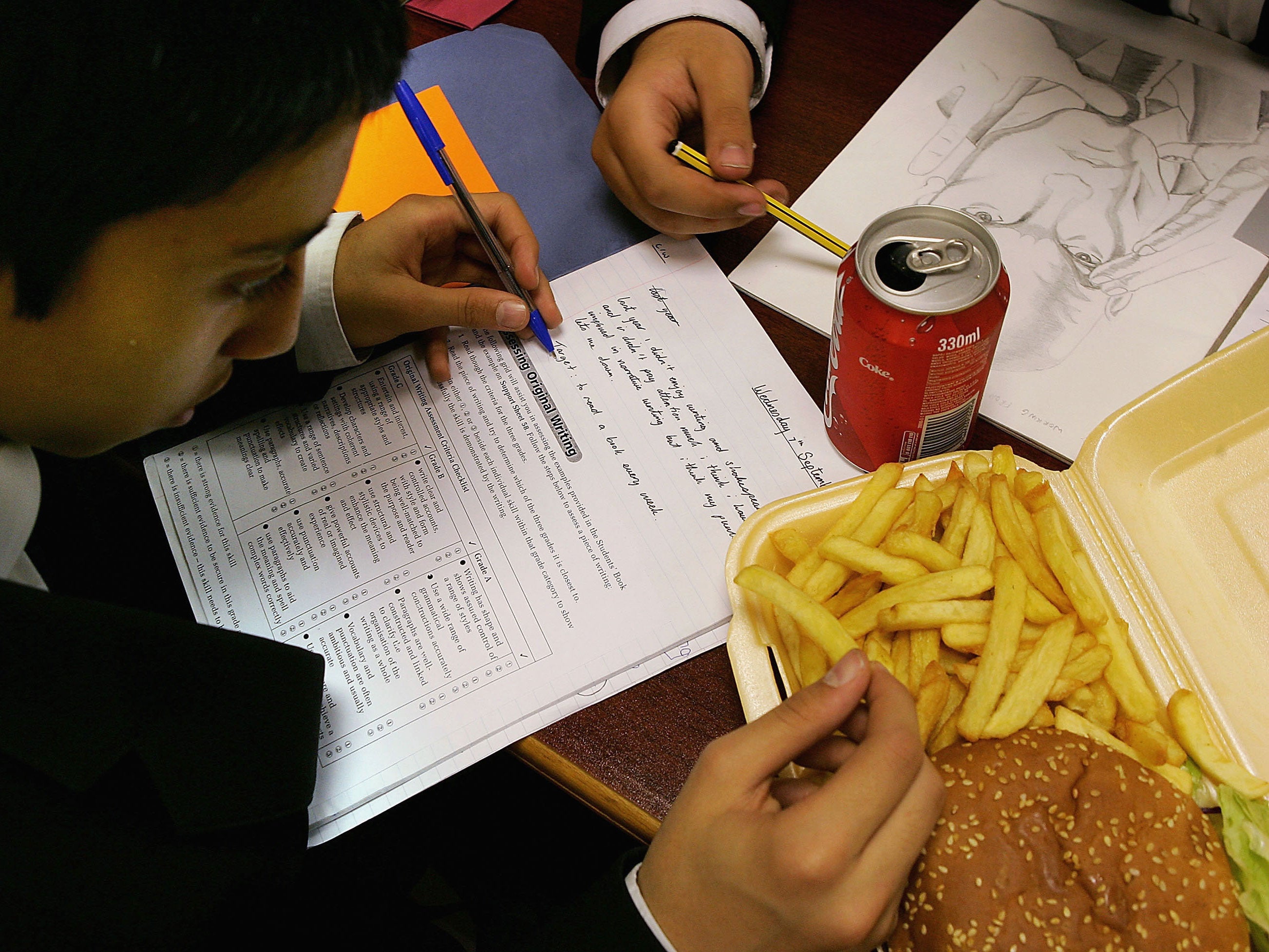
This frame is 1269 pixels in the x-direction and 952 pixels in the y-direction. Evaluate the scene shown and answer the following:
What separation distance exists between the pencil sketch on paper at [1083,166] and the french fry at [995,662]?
326 mm

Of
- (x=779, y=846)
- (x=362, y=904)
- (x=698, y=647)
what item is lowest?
(x=362, y=904)

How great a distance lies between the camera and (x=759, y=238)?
974 millimetres

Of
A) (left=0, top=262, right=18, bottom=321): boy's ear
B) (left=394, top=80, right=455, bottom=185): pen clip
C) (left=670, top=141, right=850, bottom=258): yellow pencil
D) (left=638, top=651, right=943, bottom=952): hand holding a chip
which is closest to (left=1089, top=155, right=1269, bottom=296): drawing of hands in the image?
(left=670, top=141, right=850, bottom=258): yellow pencil

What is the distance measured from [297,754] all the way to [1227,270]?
102 cm

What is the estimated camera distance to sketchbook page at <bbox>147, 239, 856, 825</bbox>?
0.76m

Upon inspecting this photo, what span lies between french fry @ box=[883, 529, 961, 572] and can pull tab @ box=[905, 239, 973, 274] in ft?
0.67

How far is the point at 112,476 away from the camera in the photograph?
92cm

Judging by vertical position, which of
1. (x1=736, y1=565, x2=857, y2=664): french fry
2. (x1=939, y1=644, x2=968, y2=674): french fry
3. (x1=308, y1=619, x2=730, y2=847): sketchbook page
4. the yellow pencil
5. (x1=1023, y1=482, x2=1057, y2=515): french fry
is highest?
the yellow pencil

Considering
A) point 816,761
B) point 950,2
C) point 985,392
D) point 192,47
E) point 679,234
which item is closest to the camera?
point 192,47

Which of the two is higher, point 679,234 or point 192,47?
point 192,47

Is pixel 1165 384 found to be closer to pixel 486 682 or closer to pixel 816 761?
pixel 816 761

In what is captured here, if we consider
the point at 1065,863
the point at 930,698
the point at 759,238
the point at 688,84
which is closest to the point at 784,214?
the point at 759,238

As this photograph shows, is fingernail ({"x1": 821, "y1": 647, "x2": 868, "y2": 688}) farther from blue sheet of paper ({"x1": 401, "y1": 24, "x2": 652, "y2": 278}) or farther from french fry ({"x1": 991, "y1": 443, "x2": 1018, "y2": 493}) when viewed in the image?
blue sheet of paper ({"x1": 401, "y1": 24, "x2": 652, "y2": 278})

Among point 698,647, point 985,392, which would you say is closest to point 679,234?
point 985,392
